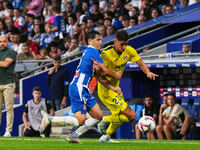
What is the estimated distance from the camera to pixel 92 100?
34.2 ft

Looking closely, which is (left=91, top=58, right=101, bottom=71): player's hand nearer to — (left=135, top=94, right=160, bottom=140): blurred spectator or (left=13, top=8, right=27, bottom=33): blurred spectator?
(left=135, top=94, right=160, bottom=140): blurred spectator

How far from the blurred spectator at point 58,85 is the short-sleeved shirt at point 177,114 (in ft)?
11.0

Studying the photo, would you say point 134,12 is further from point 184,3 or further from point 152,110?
point 152,110

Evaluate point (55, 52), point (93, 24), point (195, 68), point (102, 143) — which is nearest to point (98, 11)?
point (93, 24)

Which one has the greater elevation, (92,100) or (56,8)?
(56,8)

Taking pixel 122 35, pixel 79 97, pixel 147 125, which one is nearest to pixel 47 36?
pixel 147 125

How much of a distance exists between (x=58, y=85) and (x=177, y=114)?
149 inches

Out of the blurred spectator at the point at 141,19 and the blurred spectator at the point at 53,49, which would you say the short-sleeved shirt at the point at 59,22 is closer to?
the blurred spectator at the point at 53,49

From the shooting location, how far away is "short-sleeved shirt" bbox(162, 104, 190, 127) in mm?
14336

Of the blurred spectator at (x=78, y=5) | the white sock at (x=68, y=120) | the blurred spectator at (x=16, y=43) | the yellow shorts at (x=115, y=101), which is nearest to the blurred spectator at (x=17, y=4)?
the blurred spectator at (x=78, y=5)

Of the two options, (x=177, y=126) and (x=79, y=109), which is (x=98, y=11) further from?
(x=79, y=109)

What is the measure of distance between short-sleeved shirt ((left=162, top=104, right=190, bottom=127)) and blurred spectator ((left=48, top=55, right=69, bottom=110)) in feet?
11.0

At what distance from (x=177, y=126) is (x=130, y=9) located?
21.9 ft

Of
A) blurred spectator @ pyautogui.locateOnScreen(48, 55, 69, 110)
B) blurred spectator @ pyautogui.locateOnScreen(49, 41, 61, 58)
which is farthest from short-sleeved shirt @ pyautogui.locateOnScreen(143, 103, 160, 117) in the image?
blurred spectator @ pyautogui.locateOnScreen(49, 41, 61, 58)
